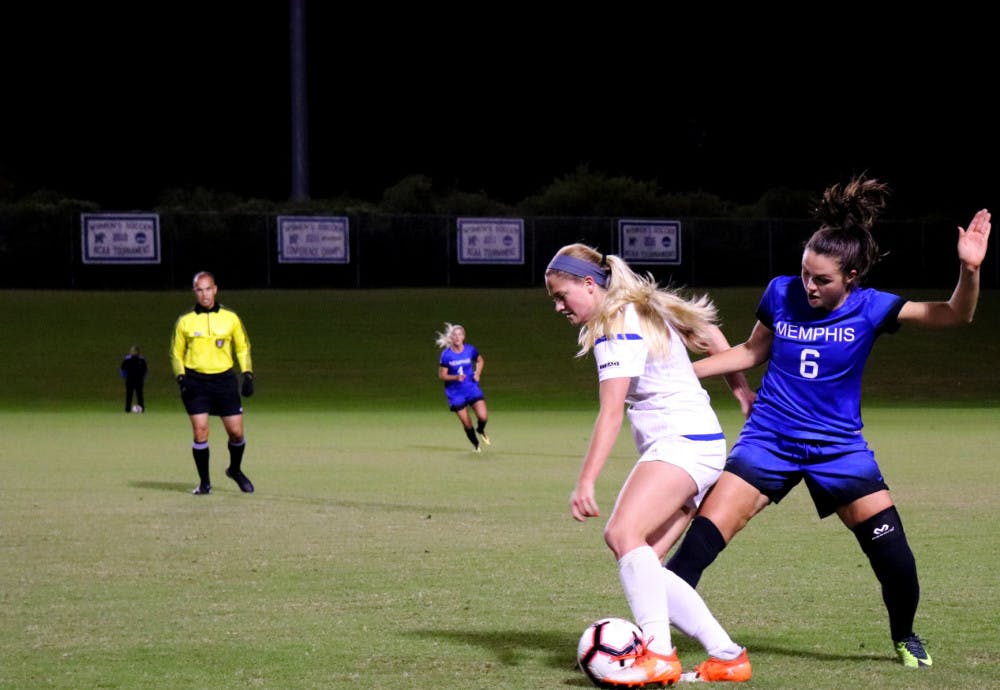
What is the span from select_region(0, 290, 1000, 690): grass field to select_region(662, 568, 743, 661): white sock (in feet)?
0.65

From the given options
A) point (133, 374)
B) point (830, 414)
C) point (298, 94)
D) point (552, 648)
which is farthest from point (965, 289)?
point (298, 94)

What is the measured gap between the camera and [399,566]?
363 inches

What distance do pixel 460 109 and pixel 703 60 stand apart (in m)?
10.7

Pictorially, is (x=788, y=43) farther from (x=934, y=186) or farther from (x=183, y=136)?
(x=183, y=136)

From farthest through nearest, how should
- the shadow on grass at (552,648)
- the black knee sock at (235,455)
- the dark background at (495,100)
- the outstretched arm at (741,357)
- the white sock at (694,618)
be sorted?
the dark background at (495,100), the black knee sock at (235,455), the shadow on grass at (552,648), the outstretched arm at (741,357), the white sock at (694,618)

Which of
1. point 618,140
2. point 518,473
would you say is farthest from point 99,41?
point 518,473

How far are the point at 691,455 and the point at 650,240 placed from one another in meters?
43.5

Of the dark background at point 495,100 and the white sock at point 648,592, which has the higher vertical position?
the dark background at point 495,100

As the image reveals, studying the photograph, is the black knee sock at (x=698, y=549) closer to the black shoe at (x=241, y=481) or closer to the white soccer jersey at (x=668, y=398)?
the white soccer jersey at (x=668, y=398)

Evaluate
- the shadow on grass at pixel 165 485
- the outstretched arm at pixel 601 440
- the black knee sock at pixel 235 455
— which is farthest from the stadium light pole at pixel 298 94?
the outstretched arm at pixel 601 440

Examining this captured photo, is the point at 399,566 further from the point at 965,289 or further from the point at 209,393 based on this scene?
the point at 209,393

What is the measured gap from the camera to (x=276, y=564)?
30.6ft

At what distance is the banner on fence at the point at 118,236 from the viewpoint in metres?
44.8

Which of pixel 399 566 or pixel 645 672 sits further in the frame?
pixel 399 566
